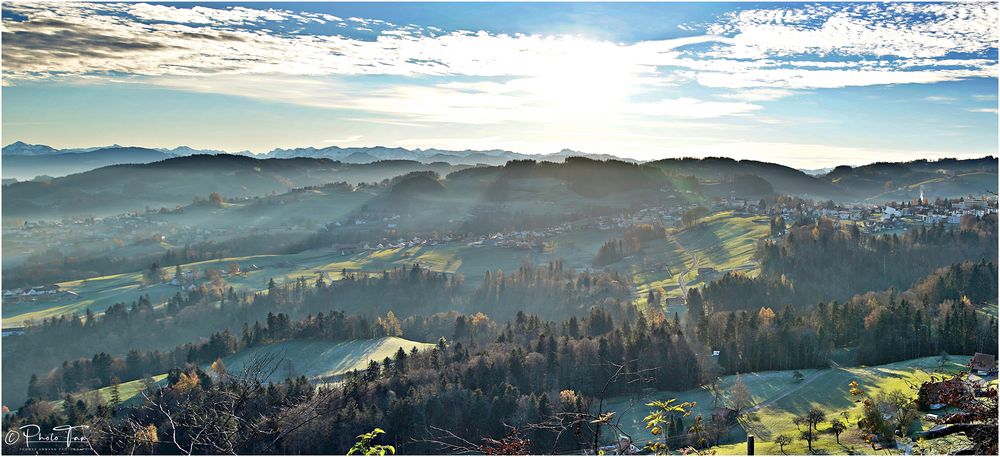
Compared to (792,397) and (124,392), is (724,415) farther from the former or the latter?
(124,392)

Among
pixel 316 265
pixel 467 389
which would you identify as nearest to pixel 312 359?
pixel 467 389

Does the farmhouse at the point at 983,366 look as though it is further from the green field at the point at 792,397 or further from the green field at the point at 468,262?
the green field at the point at 468,262

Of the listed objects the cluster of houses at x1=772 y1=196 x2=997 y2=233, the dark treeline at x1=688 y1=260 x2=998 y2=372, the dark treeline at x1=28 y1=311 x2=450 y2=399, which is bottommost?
the dark treeline at x1=28 y1=311 x2=450 y2=399

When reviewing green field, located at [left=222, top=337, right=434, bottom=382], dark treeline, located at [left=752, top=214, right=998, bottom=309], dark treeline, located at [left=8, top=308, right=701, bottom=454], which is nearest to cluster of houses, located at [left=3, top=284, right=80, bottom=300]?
green field, located at [left=222, top=337, right=434, bottom=382]

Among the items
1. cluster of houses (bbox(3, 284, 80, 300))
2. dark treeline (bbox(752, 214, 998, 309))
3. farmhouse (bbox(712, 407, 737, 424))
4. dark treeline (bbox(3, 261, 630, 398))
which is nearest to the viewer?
farmhouse (bbox(712, 407, 737, 424))

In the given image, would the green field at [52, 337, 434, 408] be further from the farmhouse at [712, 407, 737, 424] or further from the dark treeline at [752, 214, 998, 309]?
the dark treeline at [752, 214, 998, 309]

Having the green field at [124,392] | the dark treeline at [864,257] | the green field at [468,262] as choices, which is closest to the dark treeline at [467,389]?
the green field at [124,392]
